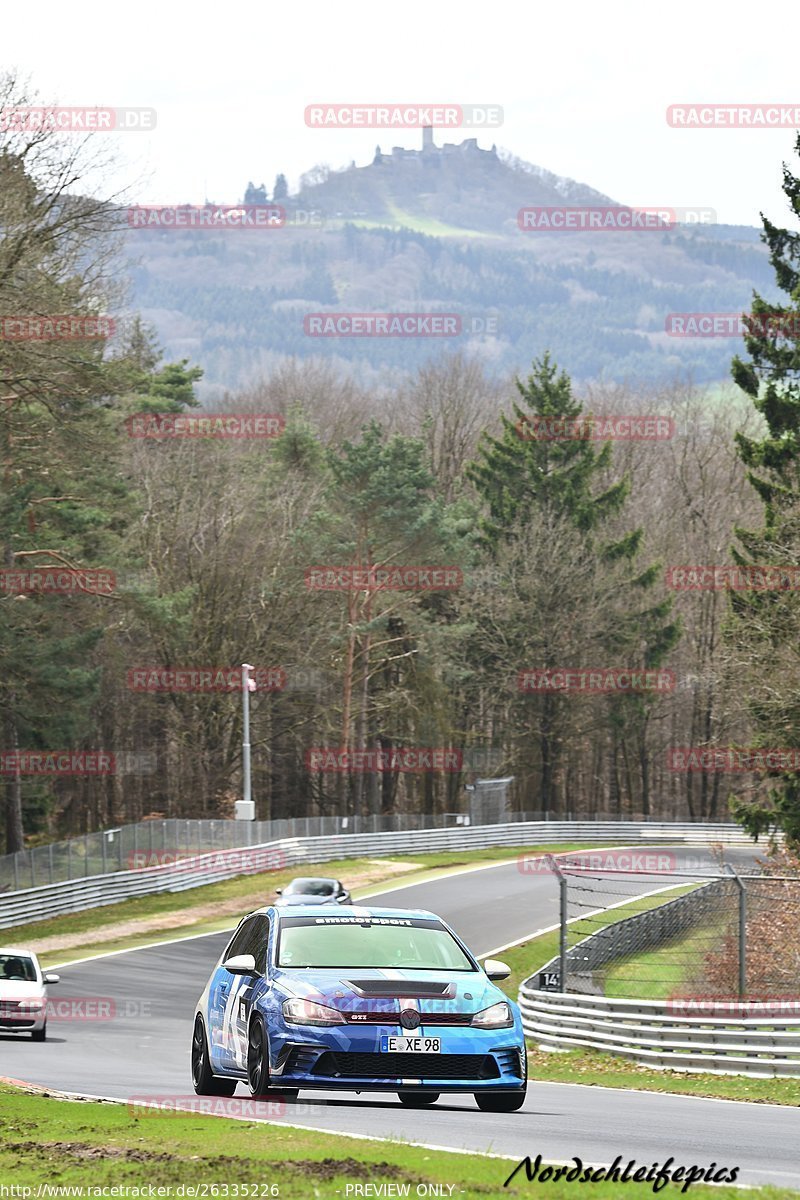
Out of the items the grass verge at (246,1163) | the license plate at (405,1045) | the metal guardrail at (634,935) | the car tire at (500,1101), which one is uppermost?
the license plate at (405,1045)

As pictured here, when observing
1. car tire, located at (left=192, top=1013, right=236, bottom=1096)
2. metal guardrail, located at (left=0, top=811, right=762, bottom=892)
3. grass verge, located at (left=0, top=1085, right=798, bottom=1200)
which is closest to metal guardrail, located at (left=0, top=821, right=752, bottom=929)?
metal guardrail, located at (left=0, top=811, right=762, bottom=892)

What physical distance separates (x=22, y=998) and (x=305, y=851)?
3452 centimetres

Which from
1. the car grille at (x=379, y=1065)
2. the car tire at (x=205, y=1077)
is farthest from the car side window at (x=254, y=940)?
the car grille at (x=379, y=1065)

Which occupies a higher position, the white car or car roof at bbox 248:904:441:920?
car roof at bbox 248:904:441:920

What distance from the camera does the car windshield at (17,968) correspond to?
994 inches

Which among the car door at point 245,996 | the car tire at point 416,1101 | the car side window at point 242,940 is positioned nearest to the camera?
the car door at point 245,996

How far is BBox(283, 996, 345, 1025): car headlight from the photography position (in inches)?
450

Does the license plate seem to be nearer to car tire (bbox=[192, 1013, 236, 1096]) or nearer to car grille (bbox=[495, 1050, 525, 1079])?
car grille (bbox=[495, 1050, 525, 1079])

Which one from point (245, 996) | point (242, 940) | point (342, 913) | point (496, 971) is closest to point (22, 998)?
point (242, 940)

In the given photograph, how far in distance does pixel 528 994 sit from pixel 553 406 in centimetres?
5640

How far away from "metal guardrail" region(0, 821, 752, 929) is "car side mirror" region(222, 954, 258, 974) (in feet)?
102

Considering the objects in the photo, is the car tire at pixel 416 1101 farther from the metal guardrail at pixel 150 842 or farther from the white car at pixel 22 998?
the metal guardrail at pixel 150 842

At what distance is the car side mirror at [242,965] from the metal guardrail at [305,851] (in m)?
31.0

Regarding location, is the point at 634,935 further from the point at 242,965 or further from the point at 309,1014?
the point at 309,1014
